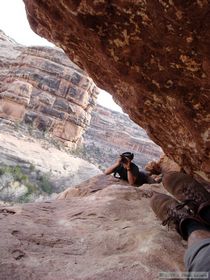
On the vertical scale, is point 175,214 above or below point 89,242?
above

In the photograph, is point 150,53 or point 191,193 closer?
point 150,53

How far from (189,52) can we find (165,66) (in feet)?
1.21

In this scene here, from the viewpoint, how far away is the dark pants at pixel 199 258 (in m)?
1.65

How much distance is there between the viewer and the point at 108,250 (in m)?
2.86

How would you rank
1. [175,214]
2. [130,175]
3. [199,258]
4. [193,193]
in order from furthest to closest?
1. [130,175]
2. [193,193]
3. [175,214]
4. [199,258]

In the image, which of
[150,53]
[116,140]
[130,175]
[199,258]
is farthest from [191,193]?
[116,140]

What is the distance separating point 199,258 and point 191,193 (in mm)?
1967

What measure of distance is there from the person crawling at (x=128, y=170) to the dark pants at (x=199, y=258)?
3947mm

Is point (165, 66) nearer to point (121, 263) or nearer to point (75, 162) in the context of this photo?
point (121, 263)

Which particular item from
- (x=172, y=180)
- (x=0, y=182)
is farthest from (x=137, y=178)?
(x=0, y=182)

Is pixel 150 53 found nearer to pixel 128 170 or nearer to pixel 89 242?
pixel 89 242

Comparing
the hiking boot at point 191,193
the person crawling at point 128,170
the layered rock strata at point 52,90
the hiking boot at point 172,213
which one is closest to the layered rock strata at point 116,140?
the layered rock strata at point 52,90

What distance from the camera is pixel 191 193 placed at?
366 cm

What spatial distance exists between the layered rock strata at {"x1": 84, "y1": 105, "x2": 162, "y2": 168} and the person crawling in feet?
118
